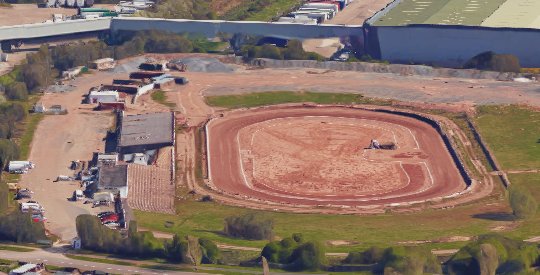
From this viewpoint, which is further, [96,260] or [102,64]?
[102,64]

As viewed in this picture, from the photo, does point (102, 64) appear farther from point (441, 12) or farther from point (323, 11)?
point (441, 12)

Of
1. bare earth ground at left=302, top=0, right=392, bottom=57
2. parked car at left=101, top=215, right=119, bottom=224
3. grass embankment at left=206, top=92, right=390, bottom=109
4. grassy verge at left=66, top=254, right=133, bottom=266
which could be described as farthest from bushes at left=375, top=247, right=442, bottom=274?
bare earth ground at left=302, top=0, right=392, bottom=57

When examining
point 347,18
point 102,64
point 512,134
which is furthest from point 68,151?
point 347,18

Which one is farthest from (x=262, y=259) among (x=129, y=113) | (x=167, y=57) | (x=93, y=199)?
(x=167, y=57)

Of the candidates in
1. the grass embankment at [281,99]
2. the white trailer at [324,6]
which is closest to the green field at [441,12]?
the white trailer at [324,6]

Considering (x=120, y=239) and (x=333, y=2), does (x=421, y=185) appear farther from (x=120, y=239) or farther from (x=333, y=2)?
(x=333, y=2)

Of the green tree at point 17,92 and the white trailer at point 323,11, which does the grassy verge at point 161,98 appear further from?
the white trailer at point 323,11
